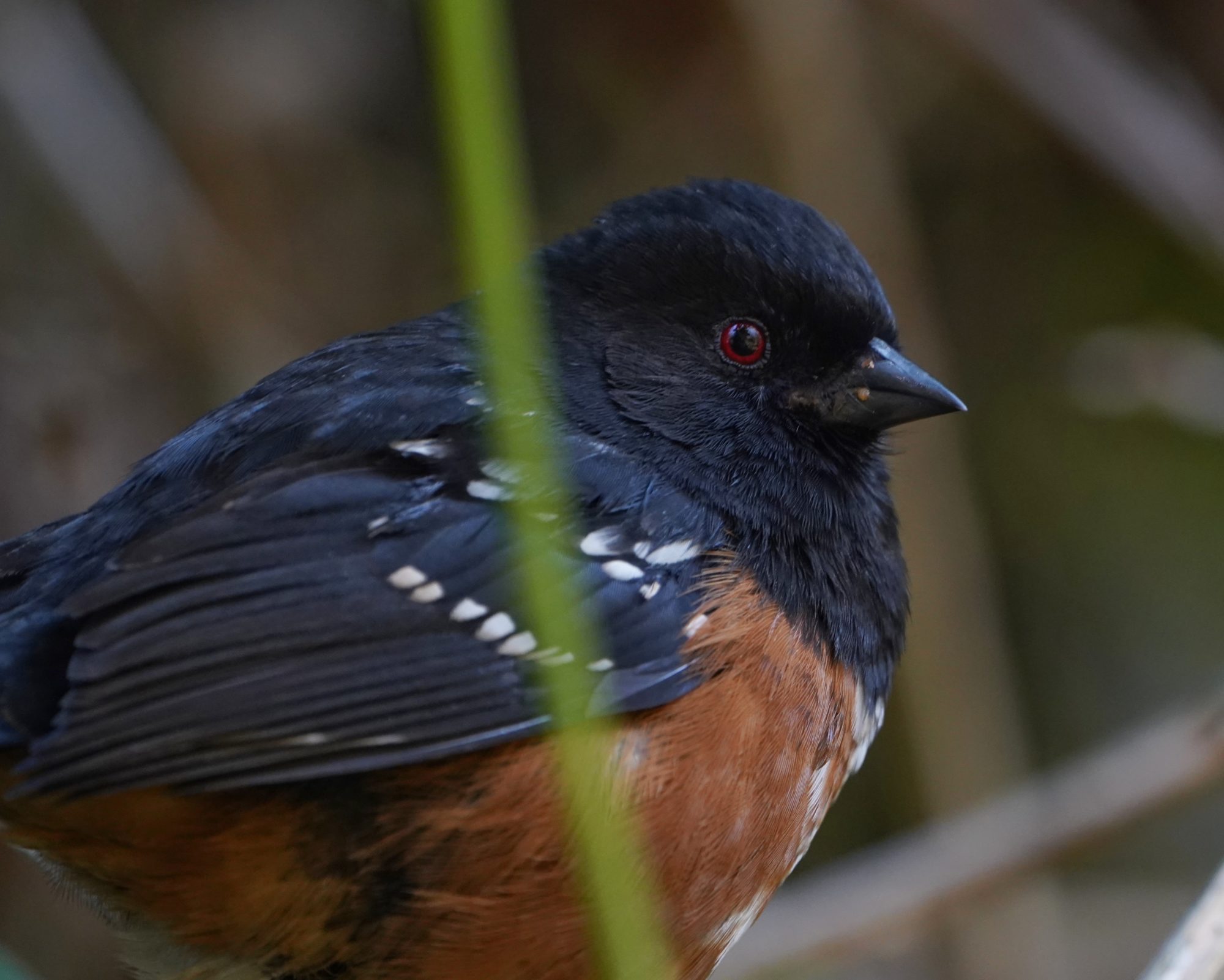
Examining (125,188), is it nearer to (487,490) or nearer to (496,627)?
(487,490)

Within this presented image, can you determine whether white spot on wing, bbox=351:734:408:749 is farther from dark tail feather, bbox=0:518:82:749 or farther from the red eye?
the red eye

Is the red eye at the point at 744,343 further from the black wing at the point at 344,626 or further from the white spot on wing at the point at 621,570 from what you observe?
the white spot on wing at the point at 621,570

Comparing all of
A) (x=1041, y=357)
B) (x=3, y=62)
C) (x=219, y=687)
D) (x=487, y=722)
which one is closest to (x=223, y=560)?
(x=219, y=687)

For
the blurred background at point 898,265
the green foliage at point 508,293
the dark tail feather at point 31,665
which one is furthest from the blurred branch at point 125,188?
the green foliage at point 508,293

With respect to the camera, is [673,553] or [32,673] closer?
[32,673]

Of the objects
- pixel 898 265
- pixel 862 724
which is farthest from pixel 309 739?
pixel 898 265

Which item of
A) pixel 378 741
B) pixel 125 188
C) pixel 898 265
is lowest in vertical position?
pixel 378 741
